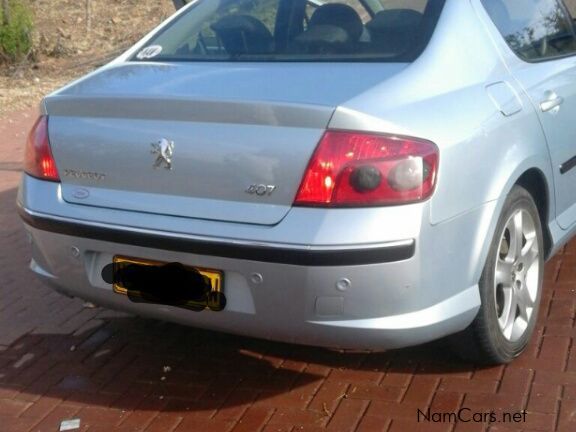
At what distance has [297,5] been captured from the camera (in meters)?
4.08

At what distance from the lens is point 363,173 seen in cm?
290

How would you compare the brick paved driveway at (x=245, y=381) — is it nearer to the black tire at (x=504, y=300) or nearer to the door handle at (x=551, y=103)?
the black tire at (x=504, y=300)

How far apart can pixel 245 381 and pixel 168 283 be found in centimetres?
75

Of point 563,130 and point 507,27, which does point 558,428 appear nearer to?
point 563,130

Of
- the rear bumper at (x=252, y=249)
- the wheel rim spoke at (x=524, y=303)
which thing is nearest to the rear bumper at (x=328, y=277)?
the rear bumper at (x=252, y=249)

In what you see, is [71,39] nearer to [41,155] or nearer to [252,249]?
[41,155]

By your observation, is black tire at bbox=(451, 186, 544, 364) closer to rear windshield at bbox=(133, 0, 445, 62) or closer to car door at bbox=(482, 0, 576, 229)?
car door at bbox=(482, 0, 576, 229)

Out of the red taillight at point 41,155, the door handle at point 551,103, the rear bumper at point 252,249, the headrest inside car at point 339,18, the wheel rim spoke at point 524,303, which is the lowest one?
the wheel rim spoke at point 524,303

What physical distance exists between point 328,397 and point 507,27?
1745 millimetres

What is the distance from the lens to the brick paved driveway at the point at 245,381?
11.1 feet

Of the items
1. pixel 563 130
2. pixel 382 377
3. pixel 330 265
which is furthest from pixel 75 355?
pixel 563 130

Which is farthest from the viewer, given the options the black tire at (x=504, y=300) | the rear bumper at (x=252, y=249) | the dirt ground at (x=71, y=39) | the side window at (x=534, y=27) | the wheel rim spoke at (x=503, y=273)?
the dirt ground at (x=71, y=39)

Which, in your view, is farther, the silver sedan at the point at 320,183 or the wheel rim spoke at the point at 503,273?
the wheel rim spoke at the point at 503,273

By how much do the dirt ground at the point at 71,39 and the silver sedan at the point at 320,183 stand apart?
25.8 feet
